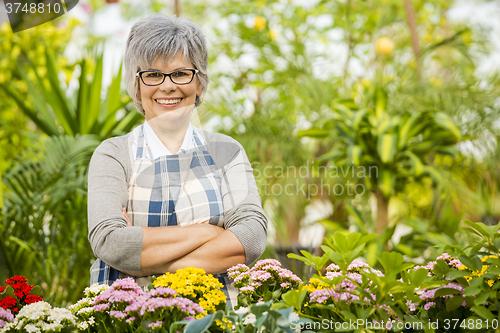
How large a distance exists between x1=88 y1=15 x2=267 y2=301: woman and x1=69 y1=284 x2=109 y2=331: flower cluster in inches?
6.0

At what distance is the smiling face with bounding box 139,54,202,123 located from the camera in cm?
117

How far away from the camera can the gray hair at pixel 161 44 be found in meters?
1.15

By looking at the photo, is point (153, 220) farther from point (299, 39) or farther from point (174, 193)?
point (299, 39)

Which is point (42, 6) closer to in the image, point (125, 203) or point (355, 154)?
point (125, 203)

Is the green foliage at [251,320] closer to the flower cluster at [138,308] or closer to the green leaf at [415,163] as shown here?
the flower cluster at [138,308]

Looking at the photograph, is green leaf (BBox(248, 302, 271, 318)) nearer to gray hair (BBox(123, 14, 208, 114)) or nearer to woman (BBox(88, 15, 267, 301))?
woman (BBox(88, 15, 267, 301))

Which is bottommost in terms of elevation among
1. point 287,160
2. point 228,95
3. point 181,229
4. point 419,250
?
point 419,250

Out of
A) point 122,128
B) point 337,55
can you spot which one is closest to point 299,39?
point 337,55

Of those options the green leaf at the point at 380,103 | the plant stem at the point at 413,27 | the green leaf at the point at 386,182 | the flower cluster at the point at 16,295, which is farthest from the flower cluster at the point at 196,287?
the plant stem at the point at 413,27

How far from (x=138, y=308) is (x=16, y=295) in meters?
0.45

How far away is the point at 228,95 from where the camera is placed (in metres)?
3.41

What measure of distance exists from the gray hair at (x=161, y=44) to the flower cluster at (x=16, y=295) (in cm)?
63

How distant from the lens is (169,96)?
1.18m

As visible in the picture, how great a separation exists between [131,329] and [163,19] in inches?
33.7
